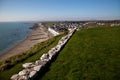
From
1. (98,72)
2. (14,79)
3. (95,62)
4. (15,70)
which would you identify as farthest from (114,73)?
(15,70)

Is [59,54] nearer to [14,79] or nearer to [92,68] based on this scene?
[92,68]

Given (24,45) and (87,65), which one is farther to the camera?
(24,45)

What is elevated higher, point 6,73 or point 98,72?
point 98,72

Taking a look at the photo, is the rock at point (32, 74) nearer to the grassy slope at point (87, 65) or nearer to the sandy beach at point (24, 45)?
the grassy slope at point (87, 65)

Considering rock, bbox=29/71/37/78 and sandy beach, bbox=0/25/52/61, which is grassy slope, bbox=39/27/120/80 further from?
sandy beach, bbox=0/25/52/61

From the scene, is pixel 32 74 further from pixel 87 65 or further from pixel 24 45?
pixel 24 45

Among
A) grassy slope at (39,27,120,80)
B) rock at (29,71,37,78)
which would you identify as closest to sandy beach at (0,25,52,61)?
grassy slope at (39,27,120,80)

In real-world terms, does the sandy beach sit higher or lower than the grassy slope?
lower

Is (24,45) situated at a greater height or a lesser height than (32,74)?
lesser

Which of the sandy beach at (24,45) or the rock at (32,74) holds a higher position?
the rock at (32,74)

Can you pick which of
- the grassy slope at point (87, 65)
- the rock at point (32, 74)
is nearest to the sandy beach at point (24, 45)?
the grassy slope at point (87, 65)

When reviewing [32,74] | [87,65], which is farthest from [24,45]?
[32,74]
